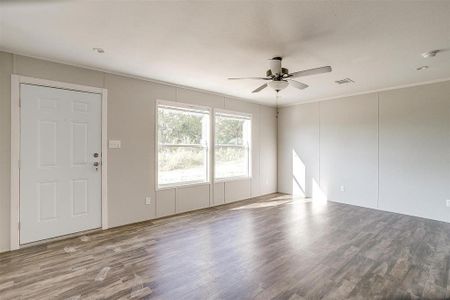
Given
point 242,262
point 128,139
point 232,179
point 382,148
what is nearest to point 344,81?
point 382,148

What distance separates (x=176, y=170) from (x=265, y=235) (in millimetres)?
2213

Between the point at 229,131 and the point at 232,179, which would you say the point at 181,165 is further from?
the point at 229,131

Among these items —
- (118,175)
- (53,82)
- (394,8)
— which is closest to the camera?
(394,8)

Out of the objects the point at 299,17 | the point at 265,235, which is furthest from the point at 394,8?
the point at 265,235

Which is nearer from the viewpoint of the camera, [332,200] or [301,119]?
[332,200]

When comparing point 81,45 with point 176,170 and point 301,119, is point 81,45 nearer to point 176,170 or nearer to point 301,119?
point 176,170

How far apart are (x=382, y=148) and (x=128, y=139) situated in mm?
5113

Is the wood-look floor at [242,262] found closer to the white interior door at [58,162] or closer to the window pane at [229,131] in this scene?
the white interior door at [58,162]

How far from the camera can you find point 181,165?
16.1 ft

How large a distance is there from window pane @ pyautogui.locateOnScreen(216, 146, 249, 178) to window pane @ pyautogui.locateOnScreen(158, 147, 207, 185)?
427 mm

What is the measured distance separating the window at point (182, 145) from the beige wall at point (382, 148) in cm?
279

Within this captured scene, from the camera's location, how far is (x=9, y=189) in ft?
9.98

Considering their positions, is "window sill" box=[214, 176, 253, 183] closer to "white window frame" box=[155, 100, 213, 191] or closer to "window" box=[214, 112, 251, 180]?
"window" box=[214, 112, 251, 180]

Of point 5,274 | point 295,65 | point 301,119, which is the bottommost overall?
point 5,274
